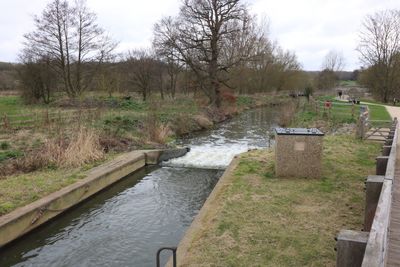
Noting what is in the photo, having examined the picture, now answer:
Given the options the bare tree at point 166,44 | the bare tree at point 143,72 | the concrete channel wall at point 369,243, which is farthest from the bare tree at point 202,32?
the concrete channel wall at point 369,243

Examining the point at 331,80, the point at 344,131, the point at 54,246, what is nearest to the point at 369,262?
the point at 54,246

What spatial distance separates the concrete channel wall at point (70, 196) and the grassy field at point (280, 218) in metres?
3.83

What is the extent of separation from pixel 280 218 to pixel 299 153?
9.55 ft

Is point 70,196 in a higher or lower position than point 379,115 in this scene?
lower

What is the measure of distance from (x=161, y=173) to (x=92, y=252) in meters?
6.22

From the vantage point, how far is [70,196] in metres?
9.34

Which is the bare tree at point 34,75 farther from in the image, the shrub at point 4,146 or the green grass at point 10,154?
the green grass at point 10,154

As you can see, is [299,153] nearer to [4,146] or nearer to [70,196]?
[70,196]

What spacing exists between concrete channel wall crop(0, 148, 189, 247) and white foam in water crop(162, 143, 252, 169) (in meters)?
1.09

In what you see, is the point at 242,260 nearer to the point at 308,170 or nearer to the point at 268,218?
the point at 268,218

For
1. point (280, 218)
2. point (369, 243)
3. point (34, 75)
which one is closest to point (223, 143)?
point (280, 218)

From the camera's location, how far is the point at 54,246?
7.43 meters

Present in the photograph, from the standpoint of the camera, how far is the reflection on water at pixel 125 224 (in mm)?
6863

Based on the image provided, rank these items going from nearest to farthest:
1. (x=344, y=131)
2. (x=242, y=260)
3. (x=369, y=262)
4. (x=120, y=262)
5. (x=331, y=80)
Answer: (x=369, y=262), (x=242, y=260), (x=120, y=262), (x=344, y=131), (x=331, y=80)
